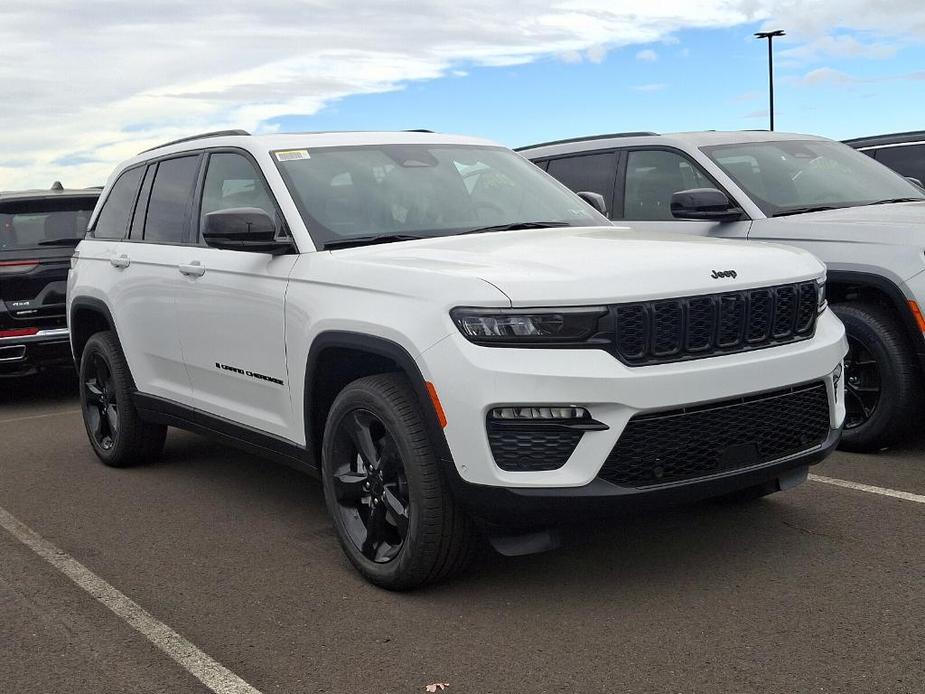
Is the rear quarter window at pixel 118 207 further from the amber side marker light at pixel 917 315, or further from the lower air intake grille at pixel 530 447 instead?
the amber side marker light at pixel 917 315

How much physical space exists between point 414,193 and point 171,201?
170cm

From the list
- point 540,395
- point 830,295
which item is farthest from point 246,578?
point 830,295

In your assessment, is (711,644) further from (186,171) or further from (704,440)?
(186,171)

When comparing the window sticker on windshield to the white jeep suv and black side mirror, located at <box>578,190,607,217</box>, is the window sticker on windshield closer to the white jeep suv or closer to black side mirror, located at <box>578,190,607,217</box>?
the white jeep suv

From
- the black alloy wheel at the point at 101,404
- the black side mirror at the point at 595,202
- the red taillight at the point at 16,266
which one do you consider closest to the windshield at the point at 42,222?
the red taillight at the point at 16,266

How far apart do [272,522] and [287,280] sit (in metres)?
1.35

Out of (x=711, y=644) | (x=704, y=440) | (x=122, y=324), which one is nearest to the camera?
(x=711, y=644)

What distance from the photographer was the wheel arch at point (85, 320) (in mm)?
6883

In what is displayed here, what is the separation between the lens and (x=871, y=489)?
223 inches

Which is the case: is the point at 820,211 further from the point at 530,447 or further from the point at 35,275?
the point at 35,275

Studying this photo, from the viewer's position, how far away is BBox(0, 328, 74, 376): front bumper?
9.39 m

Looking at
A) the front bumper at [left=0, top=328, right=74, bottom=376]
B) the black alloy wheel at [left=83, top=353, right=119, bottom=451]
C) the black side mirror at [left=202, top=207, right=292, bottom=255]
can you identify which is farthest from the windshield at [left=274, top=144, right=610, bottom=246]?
the front bumper at [left=0, top=328, right=74, bottom=376]

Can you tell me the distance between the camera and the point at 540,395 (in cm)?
384

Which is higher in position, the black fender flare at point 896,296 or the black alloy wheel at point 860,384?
the black fender flare at point 896,296
